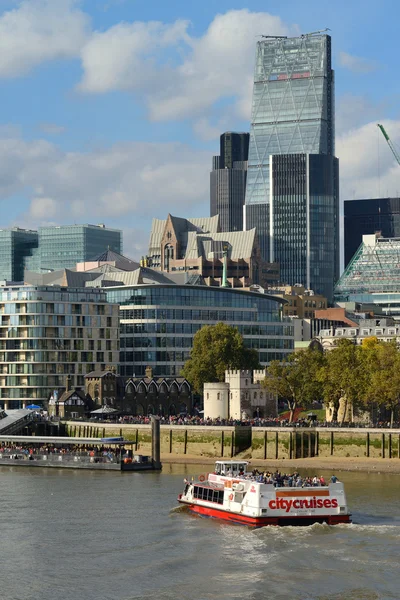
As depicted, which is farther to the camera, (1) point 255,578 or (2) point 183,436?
(2) point 183,436

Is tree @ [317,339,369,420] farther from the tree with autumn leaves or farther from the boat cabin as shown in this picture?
the boat cabin

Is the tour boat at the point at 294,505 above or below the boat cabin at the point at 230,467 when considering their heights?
below

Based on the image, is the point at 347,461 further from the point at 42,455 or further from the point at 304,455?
the point at 42,455

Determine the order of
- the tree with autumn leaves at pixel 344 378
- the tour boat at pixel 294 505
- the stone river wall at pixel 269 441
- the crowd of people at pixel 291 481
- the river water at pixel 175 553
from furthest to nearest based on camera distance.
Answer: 1. the tree with autumn leaves at pixel 344 378
2. the stone river wall at pixel 269 441
3. the crowd of people at pixel 291 481
4. the tour boat at pixel 294 505
5. the river water at pixel 175 553

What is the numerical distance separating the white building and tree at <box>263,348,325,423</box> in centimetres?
362

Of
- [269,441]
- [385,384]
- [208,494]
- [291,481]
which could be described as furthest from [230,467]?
[385,384]

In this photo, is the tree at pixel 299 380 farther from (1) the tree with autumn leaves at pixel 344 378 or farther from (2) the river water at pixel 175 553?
(2) the river water at pixel 175 553

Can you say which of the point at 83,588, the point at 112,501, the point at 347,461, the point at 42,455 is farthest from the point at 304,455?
the point at 83,588

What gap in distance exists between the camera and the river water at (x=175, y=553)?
85688mm

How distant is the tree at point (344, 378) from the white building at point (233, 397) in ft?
43.1

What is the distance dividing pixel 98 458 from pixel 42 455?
358 inches

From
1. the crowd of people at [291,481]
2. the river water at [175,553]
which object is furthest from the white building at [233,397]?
the crowd of people at [291,481]

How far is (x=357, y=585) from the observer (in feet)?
282

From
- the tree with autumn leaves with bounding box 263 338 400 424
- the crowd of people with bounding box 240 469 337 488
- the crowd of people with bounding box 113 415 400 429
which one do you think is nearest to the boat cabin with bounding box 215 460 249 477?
the crowd of people with bounding box 240 469 337 488
